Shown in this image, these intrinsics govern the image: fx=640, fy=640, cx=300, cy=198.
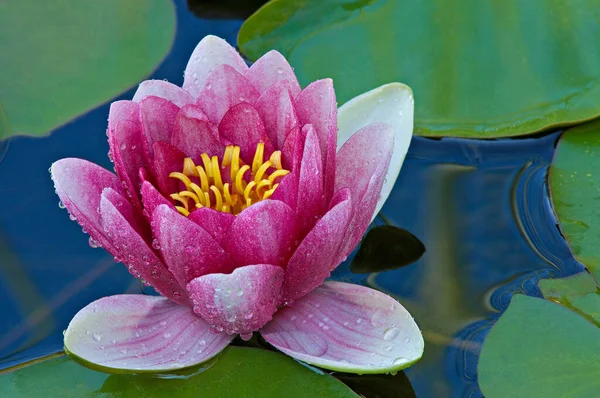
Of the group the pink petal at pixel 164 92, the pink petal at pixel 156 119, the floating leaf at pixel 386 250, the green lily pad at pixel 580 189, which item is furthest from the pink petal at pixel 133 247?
the green lily pad at pixel 580 189

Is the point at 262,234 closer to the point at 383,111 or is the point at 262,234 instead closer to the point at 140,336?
the point at 140,336

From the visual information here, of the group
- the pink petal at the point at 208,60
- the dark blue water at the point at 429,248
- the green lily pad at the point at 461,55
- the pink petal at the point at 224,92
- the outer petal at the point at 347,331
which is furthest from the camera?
the green lily pad at the point at 461,55

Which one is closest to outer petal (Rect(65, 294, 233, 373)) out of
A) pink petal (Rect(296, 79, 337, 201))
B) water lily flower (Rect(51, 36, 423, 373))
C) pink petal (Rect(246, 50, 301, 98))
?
water lily flower (Rect(51, 36, 423, 373))

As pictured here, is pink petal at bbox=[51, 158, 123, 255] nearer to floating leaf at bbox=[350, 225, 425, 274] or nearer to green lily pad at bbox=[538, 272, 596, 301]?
floating leaf at bbox=[350, 225, 425, 274]

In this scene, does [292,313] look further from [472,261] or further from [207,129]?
[472,261]

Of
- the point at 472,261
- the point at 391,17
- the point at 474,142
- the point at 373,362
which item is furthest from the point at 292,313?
the point at 391,17

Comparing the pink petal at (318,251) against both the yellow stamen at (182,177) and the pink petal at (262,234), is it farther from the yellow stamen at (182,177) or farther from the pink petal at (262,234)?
the yellow stamen at (182,177)

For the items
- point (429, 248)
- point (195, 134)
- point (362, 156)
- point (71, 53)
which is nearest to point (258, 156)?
point (195, 134)

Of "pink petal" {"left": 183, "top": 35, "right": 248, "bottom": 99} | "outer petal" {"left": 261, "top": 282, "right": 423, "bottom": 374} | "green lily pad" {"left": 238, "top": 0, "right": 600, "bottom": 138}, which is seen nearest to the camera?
"outer petal" {"left": 261, "top": 282, "right": 423, "bottom": 374}
